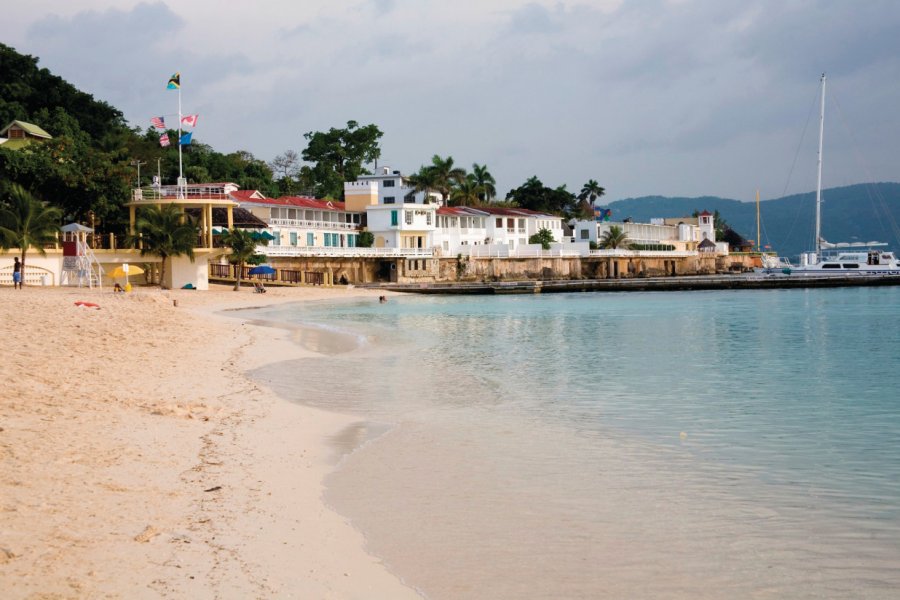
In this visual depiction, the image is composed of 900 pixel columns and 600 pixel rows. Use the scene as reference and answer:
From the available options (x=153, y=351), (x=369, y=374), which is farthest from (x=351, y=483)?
(x=153, y=351)

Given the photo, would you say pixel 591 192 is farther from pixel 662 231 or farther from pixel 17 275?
pixel 17 275

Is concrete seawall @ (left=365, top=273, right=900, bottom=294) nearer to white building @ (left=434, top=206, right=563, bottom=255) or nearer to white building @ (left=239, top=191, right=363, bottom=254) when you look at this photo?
white building @ (left=239, top=191, right=363, bottom=254)

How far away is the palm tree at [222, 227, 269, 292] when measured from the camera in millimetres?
52500

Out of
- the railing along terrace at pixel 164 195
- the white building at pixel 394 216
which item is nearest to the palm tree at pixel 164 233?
the railing along terrace at pixel 164 195

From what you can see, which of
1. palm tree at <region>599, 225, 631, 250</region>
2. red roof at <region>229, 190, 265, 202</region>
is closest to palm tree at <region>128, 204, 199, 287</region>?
red roof at <region>229, 190, 265, 202</region>

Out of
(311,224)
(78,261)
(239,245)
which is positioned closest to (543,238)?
(311,224)

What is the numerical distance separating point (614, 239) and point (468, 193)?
1792cm

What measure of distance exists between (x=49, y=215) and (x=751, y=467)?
4173 cm

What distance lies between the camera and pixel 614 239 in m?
Result: 98.2

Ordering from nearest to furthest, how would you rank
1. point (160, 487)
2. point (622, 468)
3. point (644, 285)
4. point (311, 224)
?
point (160, 487), point (622, 468), point (311, 224), point (644, 285)

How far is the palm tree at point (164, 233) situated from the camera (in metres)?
49.0

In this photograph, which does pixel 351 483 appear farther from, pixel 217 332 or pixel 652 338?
pixel 652 338

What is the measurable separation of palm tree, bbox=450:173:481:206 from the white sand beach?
8118 cm

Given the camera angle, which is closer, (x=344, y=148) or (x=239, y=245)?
(x=239, y=245)
